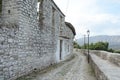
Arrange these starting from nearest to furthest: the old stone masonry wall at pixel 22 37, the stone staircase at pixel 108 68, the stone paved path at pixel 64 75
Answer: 1. the stone staircase at pixel 108 68
2. the old stone masonry wall at pixel 22 37
3. the stone paved path at pixel 64 75

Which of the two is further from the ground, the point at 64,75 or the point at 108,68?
the point at 108,68

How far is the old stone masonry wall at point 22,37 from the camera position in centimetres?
741

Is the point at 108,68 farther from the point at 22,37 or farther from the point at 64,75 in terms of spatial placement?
the point at 22,37

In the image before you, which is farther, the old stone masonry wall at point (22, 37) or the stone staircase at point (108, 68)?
the old stone masonry wall at point (22, 37)

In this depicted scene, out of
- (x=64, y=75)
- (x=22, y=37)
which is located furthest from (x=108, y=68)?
(x=22, y=37)

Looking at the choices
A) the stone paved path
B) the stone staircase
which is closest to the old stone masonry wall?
the stone paved path

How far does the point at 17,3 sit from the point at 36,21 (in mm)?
2388

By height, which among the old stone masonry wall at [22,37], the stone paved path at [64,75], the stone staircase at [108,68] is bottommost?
the stone paved path at [64,75]

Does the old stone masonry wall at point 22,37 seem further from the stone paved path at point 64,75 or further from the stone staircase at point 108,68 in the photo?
the stone staircase at point 108,68

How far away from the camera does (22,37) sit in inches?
345

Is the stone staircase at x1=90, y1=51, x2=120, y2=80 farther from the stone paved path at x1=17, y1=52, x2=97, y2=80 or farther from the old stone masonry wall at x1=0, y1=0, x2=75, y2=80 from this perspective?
the old stone masonry wall at x1=0, y1=0, x2=75, y2=80

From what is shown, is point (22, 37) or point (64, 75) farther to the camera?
point (64, 75)

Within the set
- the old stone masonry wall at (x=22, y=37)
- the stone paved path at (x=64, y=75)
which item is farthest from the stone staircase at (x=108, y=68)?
the old stone masonry wall at (x=22, y=37)

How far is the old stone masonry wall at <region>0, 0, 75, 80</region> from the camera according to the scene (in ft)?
24.3
